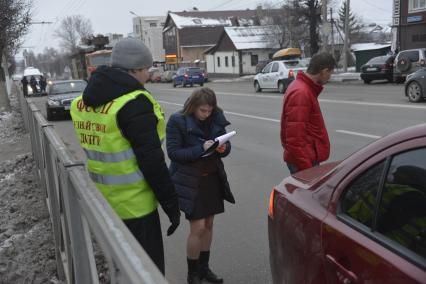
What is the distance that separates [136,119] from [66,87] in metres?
19.1

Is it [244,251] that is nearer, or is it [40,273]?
[40,273]

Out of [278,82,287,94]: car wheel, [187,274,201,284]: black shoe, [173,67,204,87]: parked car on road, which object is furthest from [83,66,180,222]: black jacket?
[173,67,204,87]: parked car on road

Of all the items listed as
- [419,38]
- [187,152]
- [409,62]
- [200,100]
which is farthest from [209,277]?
[419,38]

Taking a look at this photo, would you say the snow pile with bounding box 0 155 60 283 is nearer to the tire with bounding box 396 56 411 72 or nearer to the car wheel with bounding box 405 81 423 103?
the car wheel with bounding box 405 81 423 103

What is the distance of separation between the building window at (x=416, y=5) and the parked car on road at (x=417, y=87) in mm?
20649

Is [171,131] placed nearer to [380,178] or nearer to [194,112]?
[194,112]

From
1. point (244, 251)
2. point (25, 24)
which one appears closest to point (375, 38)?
point (25, 24)

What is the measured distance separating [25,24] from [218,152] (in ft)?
63.3

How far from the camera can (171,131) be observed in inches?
156

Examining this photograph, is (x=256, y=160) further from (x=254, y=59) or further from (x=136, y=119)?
(x=254, y=59)

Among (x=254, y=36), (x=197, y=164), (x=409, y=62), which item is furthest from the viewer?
(x=254, y=36)

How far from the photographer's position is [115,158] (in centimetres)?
297

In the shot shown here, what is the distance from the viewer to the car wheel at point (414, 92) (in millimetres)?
15373

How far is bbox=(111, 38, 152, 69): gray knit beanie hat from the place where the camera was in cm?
300
